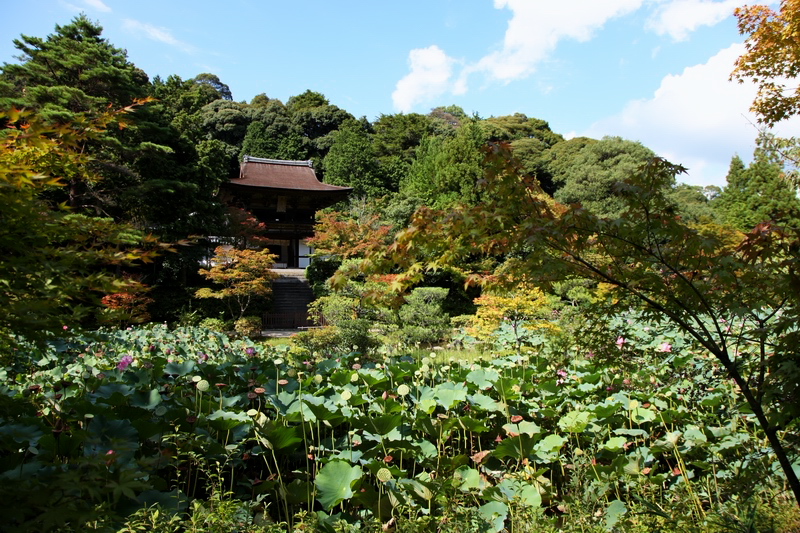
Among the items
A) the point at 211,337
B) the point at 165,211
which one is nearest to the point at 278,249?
the point at 165,211

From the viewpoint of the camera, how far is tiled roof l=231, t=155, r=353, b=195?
1856cm

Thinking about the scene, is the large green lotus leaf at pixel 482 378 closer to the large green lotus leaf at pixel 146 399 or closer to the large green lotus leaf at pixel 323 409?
the large green lotus leaf at pixel 323 409

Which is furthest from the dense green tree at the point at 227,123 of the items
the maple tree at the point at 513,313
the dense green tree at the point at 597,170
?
the maple tree at the point at 513,313

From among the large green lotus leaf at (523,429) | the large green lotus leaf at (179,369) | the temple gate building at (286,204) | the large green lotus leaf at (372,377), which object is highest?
the temple gate building at (286,204)

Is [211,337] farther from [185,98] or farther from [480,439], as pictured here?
[185,98]

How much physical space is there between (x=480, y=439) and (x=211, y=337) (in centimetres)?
366

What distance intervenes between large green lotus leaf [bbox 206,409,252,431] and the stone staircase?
9667mm

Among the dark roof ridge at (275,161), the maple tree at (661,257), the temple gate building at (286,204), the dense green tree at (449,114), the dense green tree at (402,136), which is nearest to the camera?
the maple tree at (661,257)

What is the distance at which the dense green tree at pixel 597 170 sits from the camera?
1969cm

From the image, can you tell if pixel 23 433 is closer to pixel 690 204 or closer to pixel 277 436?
pixel 277 436

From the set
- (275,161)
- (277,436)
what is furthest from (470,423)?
(275,161)

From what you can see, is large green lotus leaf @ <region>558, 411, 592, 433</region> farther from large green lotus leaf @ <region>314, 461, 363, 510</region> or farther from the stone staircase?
the stone staircase

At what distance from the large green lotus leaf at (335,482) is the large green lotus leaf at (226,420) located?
43cm

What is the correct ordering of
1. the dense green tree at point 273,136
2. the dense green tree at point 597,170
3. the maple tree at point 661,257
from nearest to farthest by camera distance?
the maple tree at point 661,257 < the dense green tree at point 597,170 < the dense green tree at point 273,136
